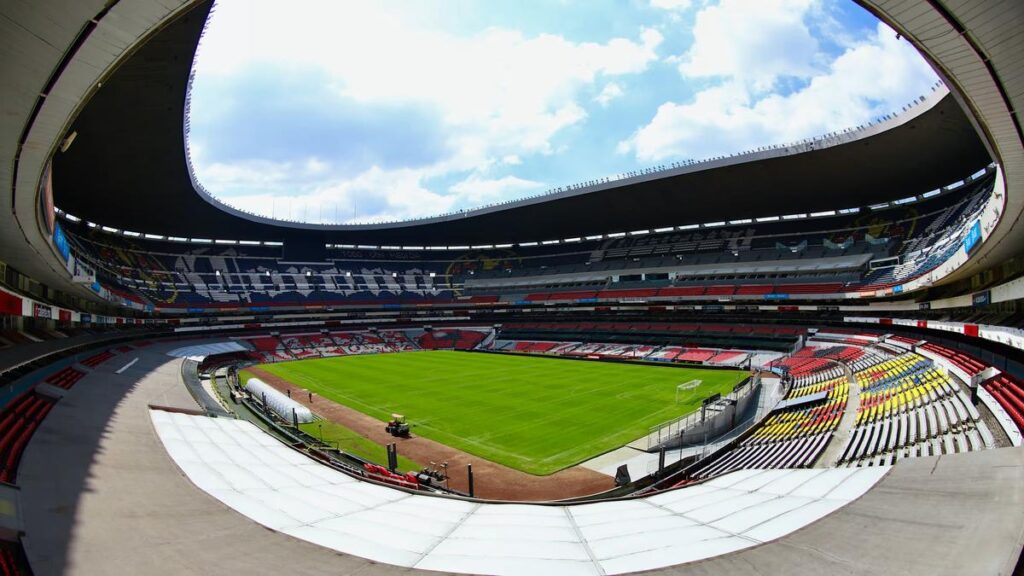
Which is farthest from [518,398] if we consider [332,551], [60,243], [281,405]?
[332,551]

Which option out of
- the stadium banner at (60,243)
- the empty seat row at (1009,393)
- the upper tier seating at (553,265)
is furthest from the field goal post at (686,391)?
the stadium banner at (60,243)

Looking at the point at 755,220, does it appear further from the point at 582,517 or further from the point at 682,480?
the point at 582,517

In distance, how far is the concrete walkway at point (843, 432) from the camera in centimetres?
1511

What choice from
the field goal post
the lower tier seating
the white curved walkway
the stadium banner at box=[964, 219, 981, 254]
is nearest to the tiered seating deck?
the lower tier seating

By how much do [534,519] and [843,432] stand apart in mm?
15662

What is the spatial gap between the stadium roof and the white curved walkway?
1655 cm

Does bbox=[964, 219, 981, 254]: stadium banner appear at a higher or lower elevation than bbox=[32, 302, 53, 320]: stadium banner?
higher

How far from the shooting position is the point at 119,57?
283 inches

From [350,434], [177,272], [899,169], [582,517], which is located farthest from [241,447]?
[177,272]

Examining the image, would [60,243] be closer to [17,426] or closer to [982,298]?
[17,426]

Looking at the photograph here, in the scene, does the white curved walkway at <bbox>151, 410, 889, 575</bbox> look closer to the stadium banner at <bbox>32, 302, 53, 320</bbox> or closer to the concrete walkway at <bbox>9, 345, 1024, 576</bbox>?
the concrete walkway at <bbox>9, 345, 1024, 576</bbox>

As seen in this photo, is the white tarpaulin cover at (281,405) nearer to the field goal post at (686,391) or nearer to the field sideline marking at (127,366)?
the field sideline marking at (127,366)

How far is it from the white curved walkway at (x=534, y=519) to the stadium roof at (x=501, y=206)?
16.5 m

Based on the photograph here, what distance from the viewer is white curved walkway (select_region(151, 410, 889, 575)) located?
6258mm
